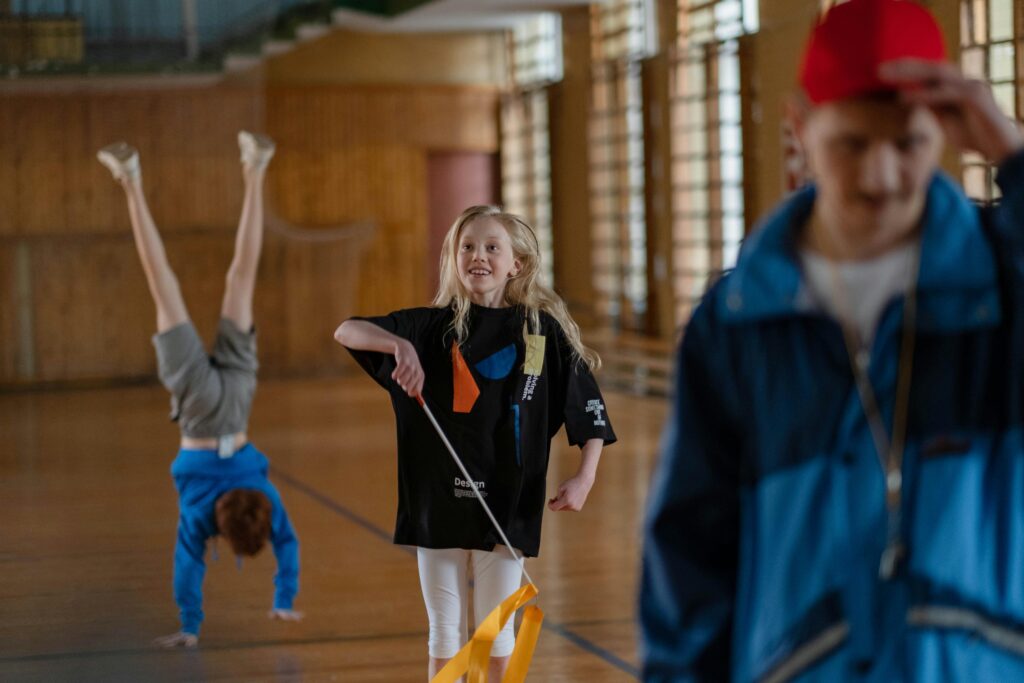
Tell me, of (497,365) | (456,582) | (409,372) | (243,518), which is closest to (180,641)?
(243,518)

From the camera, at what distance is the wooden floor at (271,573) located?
18.0ft

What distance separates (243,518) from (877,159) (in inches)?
171

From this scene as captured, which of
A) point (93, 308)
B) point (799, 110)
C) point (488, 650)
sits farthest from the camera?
point (93, 308)

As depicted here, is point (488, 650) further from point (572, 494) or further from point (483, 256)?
point (483, 256)

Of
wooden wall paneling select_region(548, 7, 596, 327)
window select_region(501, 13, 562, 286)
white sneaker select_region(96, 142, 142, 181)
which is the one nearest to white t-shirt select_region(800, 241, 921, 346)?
white sneaker select_region(96, 142, 142, 181)

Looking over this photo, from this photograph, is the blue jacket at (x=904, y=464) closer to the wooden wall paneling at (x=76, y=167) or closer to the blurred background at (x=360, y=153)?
the blurred background at (x=360, y=153)

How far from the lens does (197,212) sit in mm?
18609

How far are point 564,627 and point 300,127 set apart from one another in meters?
14.8

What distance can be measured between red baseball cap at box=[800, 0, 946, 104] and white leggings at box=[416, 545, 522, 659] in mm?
2475

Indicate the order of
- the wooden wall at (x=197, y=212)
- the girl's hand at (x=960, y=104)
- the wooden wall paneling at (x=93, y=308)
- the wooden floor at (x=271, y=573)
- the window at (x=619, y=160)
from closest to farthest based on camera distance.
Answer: the girl's hand at (x=960, y=104)
the wooden floor at (x=271, y=573)
the window at (x=619, y=160)
the wooden wall at (x=197, y=212)
the wooden wall paneling at (x=93, y=308)

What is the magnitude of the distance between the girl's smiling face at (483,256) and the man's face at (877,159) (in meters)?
2.36

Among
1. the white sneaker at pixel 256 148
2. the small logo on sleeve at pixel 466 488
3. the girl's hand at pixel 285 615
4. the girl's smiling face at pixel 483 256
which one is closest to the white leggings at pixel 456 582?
the small logo on sleeve at pixel 466 488

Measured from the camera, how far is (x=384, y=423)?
45.4 ft

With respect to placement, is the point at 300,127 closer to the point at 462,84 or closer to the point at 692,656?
the point at 462,84
